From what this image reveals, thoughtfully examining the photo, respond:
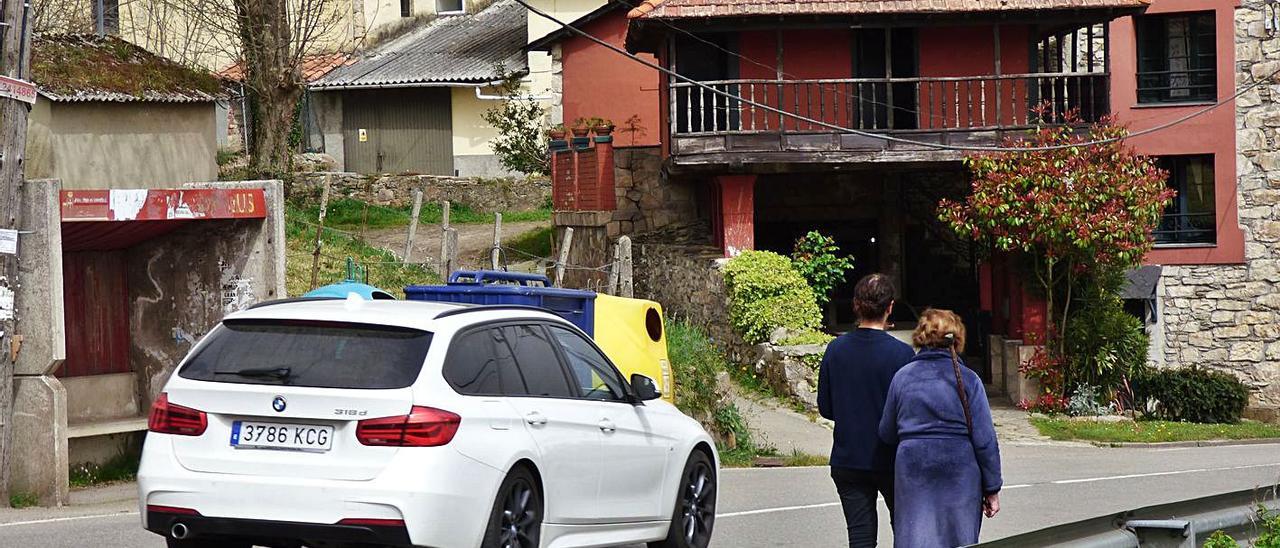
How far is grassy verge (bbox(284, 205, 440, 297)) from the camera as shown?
21.6m

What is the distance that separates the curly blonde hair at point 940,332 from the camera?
7344mm

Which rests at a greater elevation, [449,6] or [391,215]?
[449,6]

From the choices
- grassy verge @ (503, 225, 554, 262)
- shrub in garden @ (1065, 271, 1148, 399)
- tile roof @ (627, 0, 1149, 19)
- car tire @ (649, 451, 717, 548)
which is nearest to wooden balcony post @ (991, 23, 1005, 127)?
tile roof @ (627, 0, 1149, 19)

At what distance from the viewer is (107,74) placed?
17.5m

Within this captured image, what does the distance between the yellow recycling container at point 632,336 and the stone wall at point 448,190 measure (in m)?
22.3

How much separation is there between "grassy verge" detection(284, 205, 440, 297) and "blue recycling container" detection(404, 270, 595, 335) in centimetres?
717

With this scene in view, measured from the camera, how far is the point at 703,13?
2428 cm

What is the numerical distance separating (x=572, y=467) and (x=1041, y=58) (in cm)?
2162

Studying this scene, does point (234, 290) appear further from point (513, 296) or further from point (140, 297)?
point (513, 296)

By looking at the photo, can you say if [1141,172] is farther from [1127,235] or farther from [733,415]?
[733,415]

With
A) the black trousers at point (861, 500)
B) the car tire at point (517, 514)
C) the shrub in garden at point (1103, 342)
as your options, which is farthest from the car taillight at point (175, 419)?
the shrub in garden at point (1103, 342)

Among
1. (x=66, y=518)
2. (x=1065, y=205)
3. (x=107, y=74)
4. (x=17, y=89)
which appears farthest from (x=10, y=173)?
(x=1065, y=205)

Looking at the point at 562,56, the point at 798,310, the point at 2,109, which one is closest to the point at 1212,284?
the point at 798,310

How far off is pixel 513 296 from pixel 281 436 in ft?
17.2
